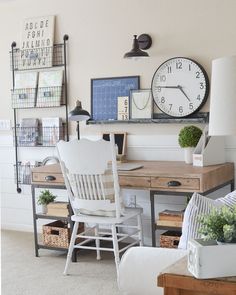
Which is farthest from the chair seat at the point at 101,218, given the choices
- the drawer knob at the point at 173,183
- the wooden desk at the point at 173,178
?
the drawer knob at the point at 173,183

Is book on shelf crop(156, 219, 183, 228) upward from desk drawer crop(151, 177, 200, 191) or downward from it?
downward

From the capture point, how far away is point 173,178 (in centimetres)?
351

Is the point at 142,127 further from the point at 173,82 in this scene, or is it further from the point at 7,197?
the point at 7,197

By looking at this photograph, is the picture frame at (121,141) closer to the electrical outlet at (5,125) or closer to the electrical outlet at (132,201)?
the electrical outlet at (132,201)

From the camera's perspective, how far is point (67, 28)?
4.64m

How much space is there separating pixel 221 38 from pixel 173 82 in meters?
0.52

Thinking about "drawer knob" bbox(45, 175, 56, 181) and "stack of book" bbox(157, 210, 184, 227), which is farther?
"drawer knob" bbox(45, 175, 56, 181)

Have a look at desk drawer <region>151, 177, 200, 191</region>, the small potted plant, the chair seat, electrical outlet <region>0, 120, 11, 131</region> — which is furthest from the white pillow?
electrical outlet <region>0, 120, 11, 131</region>

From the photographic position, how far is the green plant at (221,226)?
159 centimetres

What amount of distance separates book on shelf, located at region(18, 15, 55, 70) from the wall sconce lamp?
93 cm

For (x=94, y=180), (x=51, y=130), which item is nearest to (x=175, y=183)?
(x=94, y=180)

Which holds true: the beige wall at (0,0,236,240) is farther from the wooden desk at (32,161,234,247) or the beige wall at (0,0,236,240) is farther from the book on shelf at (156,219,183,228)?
the book on shelf at (156,219,183,228)

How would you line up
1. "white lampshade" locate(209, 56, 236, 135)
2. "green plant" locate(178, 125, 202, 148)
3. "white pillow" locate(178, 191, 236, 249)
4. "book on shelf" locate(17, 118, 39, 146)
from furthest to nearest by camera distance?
1. "book on shelf" locate(17, 118, 39, 146)
2. "green plant" locate(178, 125, 202, 148)
3. "white pillow" locate(178, 191, 236, 249)
4. "white lampshade" locate(209, 56, 236, 135)

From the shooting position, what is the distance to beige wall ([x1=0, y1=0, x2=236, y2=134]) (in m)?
3.99
